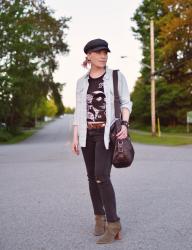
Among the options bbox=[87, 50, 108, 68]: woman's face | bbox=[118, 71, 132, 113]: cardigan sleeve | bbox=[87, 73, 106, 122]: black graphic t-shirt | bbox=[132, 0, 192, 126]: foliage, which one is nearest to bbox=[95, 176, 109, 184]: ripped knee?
bbox=[87, 73, 106, 122]: black graphic t-shirt

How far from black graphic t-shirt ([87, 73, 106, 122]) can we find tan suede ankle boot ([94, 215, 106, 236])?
0.95 meters

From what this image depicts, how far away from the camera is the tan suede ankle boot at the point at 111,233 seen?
448cm

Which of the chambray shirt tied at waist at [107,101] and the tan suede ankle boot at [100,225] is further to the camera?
the tan suede ankle boot at [100,225]

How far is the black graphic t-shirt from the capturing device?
463 centimetres

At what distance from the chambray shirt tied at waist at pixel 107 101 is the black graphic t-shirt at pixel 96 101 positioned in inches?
1.5

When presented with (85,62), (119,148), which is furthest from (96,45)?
(119,148)

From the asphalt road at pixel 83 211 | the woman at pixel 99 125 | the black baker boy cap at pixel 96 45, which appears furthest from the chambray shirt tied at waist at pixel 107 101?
the asphalt road at pixel 83 211

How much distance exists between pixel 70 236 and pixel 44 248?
0.47 metres

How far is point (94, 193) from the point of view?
4.87m

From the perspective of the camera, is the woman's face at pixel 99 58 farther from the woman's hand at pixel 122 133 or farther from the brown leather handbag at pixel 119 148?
the woman's hand at pixel 122 133

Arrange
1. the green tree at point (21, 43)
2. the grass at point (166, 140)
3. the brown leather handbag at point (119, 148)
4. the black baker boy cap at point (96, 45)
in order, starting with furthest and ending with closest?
the green tree at point (21, 43)
the grass at point (166, 140)
the black baker boy cap at point (96, 45)
the brown leather handbag at point (119, 148)

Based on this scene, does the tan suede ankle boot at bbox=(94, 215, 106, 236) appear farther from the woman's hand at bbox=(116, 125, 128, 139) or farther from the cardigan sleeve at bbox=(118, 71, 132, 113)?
the cardigan sleeve at bbox=(118, 71, 132, 113)

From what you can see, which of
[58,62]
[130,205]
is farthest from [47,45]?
[130,205]

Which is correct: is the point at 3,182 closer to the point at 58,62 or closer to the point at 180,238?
the point at 180,238
